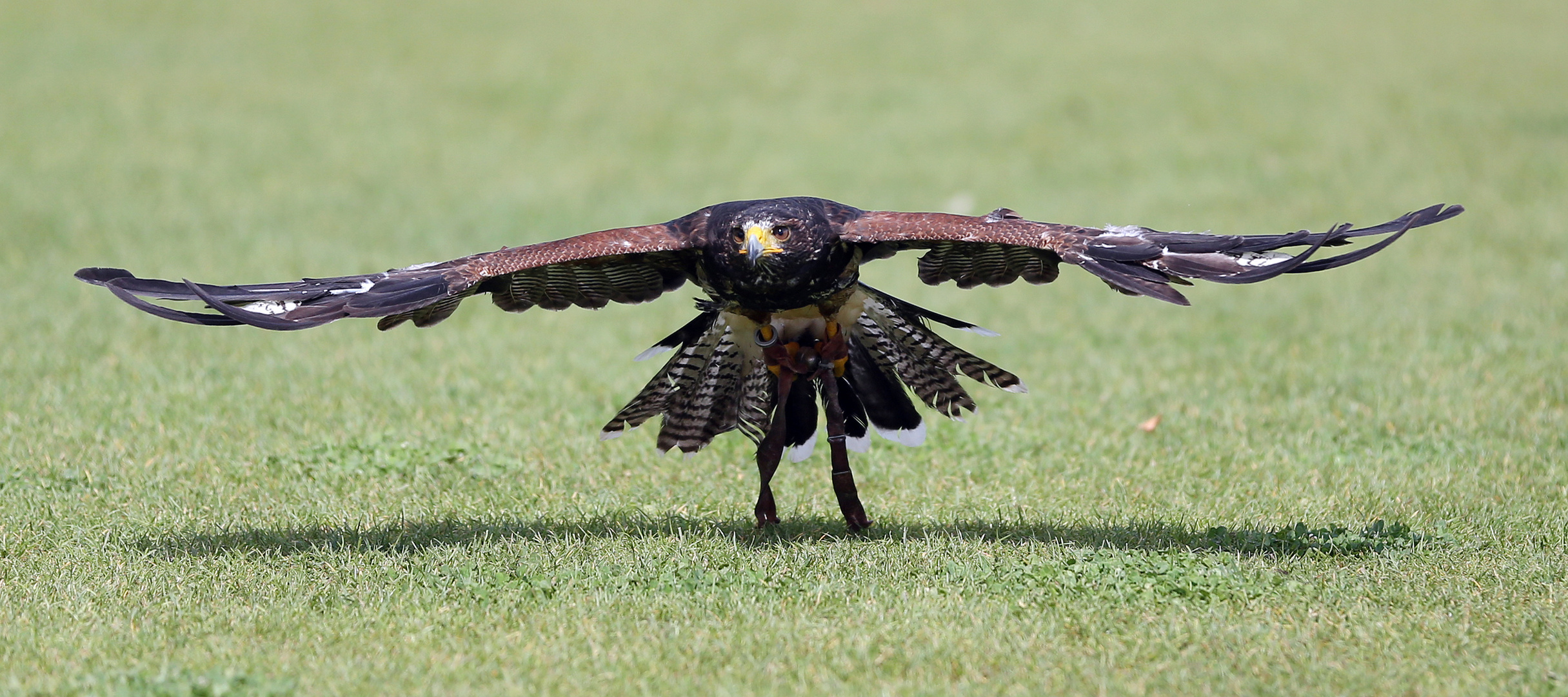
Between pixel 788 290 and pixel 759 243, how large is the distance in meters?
0.30

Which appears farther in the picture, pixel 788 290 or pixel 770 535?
pixel 770 535

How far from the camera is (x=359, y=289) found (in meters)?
5.28

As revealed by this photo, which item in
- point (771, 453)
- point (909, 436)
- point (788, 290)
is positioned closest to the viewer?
point (788, 290)

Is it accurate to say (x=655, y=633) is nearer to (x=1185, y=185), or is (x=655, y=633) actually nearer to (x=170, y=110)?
(x=1185, y=185)

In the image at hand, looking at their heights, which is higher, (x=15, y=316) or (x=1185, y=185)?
(x=1185, y=185)

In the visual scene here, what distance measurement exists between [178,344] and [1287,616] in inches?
296

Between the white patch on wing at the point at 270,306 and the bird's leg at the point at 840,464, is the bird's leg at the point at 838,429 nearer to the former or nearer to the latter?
the bird's leg at the point at 840,464

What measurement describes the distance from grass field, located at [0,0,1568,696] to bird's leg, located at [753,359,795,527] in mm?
128

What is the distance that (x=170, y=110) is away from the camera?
18172 mm

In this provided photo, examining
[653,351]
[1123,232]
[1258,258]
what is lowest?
[653,351]

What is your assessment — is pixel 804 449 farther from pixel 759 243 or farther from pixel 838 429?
pixel 759 243

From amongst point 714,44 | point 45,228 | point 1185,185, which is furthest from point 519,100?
point 1185,185

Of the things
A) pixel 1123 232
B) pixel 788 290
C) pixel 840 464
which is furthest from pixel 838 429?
pixel 1123 232

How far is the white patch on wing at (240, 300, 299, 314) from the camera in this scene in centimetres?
508
